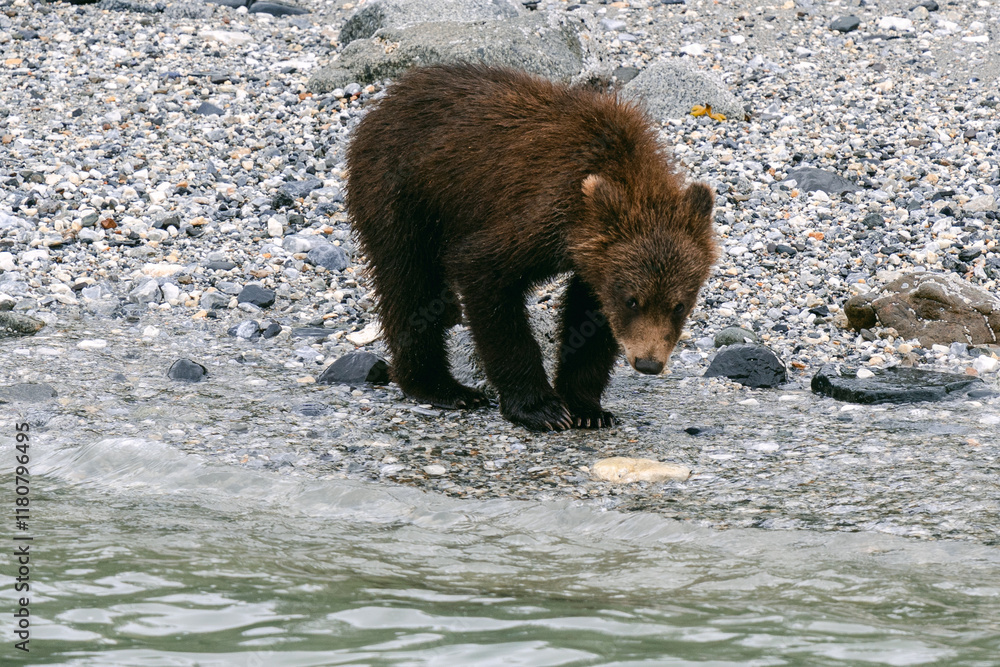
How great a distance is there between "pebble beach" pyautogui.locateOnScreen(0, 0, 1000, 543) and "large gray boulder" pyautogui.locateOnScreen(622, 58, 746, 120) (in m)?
0.27

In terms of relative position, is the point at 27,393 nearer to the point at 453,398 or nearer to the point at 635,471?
the point at 453,398

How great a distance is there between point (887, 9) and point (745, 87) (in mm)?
2808

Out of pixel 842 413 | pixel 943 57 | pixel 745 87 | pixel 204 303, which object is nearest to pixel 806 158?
pixel 745 87

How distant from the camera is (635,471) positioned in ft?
19.0

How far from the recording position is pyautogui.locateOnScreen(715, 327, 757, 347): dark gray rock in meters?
7.74

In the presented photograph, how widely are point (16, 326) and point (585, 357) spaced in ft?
12.0

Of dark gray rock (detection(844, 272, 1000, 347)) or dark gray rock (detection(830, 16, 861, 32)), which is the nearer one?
dark gray rock (detection(844, 272, 1000, 347))

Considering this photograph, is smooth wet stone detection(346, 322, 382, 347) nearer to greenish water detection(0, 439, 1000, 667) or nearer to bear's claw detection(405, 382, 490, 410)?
bear's claw detection(405, 382, 490, 410)

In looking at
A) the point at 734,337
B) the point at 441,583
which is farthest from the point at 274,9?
the point at 441,583

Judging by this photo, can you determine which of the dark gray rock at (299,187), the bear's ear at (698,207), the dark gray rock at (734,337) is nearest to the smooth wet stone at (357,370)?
the dark gray rock at (734,337)

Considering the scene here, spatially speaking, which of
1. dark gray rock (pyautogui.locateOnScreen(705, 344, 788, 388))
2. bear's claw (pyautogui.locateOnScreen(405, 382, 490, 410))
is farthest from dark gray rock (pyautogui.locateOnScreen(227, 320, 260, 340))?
dark gray rock (pyautogui.locateOnScreen(705, 344, 788, 388))

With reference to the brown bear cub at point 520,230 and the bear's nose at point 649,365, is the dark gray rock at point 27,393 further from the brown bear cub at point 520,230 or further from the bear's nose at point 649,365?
the bear's nose at point 649,365

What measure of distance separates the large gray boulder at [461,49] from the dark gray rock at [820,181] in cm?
246

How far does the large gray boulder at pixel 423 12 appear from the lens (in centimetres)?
1241
